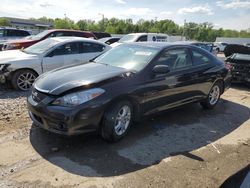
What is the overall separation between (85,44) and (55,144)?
5240mm

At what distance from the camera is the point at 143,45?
18.7 feet

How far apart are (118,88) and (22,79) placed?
163 inches

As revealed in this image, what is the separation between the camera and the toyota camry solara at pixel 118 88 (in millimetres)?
4133

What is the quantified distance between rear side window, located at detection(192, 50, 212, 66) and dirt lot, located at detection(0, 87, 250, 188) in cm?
127

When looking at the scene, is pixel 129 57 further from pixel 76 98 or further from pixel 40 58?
pixel 40 58

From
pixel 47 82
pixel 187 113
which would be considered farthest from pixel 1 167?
pixel 187 113

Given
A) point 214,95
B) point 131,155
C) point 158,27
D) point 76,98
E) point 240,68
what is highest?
point 76,98

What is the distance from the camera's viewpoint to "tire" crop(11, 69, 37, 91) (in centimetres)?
753

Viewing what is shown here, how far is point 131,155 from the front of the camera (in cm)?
427

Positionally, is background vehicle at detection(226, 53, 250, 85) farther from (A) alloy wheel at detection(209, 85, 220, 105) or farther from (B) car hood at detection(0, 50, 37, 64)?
(B) car hood at detection(0, 50, 37, 64)

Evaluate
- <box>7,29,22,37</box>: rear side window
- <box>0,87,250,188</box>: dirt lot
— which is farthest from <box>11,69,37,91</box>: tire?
<box>7,29,22,37</box>: rear side window

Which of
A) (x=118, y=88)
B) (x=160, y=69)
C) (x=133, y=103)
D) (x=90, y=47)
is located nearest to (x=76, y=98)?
(x=118, y=88)

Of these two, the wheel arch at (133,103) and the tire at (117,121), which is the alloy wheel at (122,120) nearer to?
the tire at (117,121)

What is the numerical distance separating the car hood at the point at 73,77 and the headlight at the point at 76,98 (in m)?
0.12
